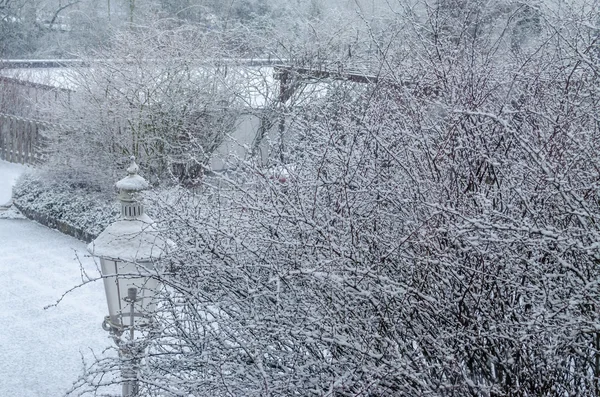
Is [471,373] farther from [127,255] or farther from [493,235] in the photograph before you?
[127,255]

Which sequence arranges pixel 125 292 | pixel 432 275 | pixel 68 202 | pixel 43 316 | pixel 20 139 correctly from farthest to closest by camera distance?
pixel 20 139
pixel 68 202
pixel 43 316
pixel 125 292
pixel 432 275

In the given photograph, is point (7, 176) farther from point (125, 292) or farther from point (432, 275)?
point (432, 275)

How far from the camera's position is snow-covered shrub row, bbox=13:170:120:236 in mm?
9961

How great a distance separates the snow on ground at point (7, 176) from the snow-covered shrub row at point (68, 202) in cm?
69

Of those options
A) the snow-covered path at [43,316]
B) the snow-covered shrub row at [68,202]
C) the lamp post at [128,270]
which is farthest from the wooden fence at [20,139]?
the lamp post at [128,270]

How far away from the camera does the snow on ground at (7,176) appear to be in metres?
12.3

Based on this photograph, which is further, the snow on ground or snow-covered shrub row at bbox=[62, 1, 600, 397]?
the snow on ground

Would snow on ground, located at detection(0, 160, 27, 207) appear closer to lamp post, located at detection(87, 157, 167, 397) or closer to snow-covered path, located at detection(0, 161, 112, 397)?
snow-covered path, located at detection(0, 161, 112, 397)

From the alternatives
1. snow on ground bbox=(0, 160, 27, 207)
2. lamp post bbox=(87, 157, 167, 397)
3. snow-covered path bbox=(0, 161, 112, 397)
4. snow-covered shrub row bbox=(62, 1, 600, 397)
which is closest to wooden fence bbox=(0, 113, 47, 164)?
snow on ground bbox=(0, 160, 27, 207)

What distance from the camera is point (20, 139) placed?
14.2 metres

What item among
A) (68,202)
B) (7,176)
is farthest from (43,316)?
(7,176)

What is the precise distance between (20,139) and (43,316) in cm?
751

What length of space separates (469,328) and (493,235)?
41cm

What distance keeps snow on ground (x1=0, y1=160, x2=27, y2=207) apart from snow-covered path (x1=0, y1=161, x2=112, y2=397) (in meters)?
2.15
